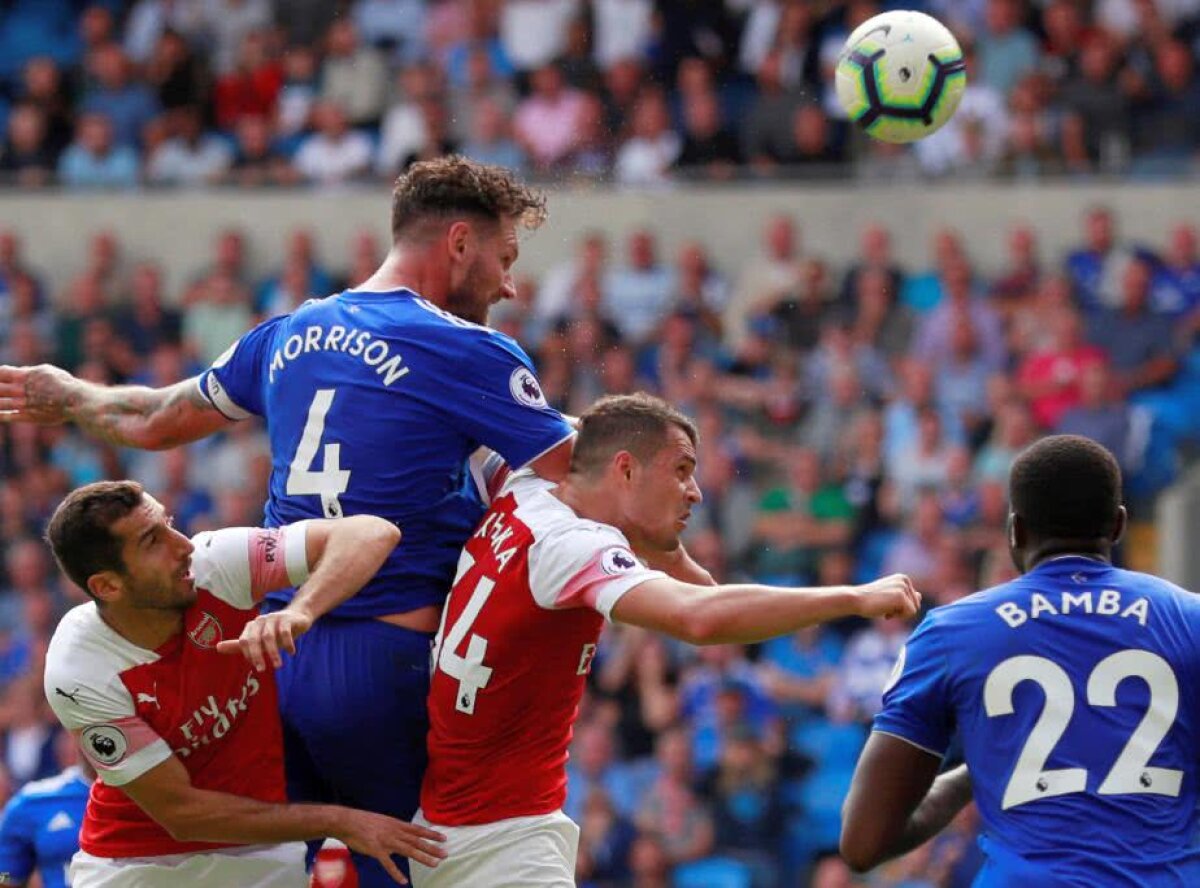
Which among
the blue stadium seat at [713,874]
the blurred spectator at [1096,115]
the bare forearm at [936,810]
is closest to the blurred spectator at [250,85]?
the blurred spectator at [1096,115]

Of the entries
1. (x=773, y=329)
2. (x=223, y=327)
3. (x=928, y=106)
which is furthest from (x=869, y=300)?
(x=928, y=106)

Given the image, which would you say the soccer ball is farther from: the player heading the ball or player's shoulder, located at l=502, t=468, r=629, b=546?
the player heading the ball

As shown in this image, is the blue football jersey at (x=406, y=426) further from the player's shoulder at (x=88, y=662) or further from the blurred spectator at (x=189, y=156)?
the blurred spectator at (x=189, y=156)

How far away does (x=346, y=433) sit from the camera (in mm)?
5961

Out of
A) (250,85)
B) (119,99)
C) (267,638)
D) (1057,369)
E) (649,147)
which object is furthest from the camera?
(119,99)

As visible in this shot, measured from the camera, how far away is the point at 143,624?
5.92 meters

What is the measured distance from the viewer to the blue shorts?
5934mm

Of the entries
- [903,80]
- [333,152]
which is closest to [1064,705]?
[903,80]

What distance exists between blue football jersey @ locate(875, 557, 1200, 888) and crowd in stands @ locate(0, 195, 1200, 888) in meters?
6.16

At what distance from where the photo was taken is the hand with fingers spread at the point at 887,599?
16.2 feet

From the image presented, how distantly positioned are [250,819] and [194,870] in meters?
0.38

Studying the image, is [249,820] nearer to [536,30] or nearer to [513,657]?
[513,657]

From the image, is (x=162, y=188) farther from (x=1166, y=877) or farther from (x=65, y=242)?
(x=1166, y=877)

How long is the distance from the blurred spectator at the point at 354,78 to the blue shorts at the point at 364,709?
A: 11080mm
